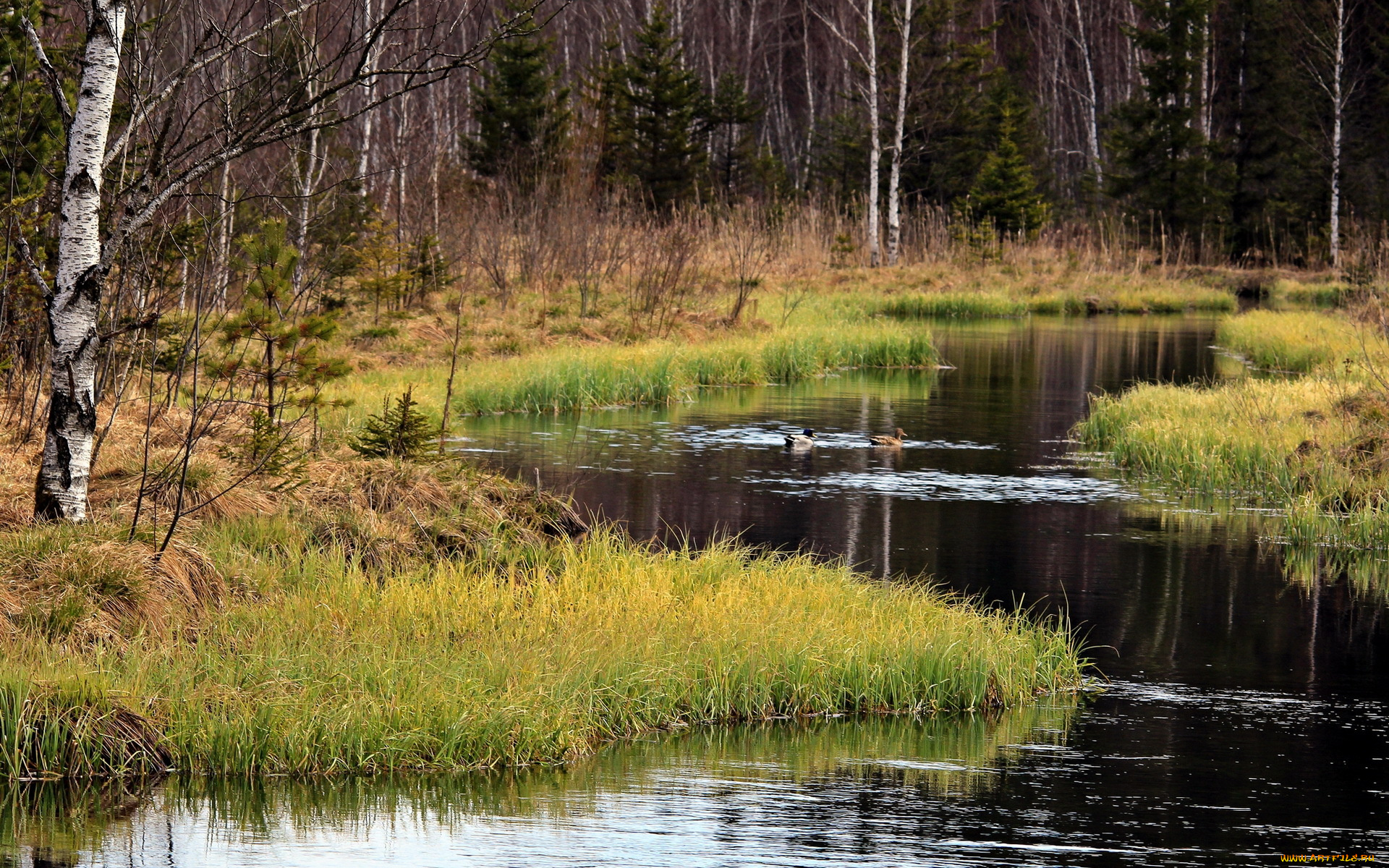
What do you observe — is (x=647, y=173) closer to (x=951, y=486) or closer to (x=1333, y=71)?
(x=1333, y=71)

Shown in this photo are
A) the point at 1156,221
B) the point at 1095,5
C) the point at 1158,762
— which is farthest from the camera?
the point at 1095,5

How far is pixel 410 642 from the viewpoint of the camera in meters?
7.93

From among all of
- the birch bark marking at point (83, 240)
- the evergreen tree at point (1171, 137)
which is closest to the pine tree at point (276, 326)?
the birch bark marking at point (83, 240)

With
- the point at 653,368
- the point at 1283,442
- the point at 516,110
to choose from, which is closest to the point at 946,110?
the point at 516,110

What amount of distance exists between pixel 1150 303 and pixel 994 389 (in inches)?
691

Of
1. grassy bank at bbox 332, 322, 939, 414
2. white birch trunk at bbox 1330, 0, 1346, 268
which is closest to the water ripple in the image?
grassy bank at bbox 332, 322, 939, 414

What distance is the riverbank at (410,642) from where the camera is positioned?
6914mm

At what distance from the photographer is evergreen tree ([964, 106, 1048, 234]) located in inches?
1727

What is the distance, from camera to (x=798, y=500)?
579 inches

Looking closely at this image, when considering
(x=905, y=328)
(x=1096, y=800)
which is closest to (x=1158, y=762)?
(x=1096, y=800)

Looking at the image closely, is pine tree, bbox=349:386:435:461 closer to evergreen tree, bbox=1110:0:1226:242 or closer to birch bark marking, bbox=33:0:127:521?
birch bark marking, bbox=33:0:127:521

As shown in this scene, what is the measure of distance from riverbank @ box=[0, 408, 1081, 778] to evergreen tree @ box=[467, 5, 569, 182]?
82.3 ft

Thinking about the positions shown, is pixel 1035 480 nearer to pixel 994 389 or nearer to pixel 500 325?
pixel 994 389

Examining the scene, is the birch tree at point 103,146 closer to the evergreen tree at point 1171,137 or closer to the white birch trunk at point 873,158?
the white birch trunk at point 873,158
